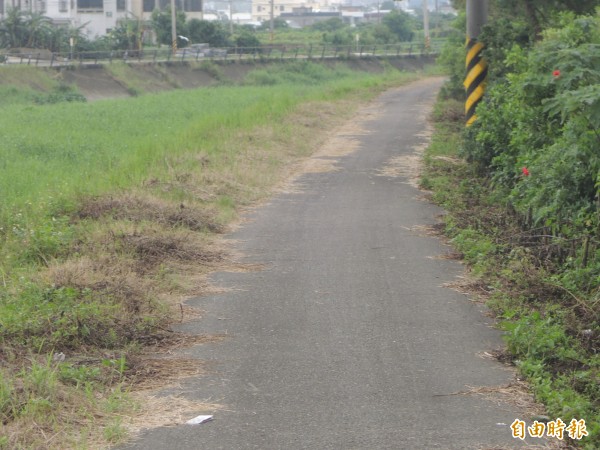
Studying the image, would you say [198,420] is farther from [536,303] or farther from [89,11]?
[89,11]

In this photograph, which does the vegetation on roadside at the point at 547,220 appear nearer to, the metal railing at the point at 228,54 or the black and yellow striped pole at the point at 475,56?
the black and yellow striped pole at the point at 475,56

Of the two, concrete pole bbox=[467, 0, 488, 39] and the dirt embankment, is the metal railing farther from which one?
concrete pole bbox=[467, 0, 488, 39]

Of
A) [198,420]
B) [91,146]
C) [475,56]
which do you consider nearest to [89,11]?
[91,146]

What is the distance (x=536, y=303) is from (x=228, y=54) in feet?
215

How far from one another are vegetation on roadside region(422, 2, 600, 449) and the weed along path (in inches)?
11.8

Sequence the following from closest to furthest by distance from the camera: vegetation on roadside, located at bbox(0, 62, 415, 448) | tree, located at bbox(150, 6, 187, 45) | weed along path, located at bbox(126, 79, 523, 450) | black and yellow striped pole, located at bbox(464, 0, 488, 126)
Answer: weed along path, located at bbox(126, 79, 523, 450) → vegetation on roadside, located at bbox(0, 62, 415, 448) → black and yellow striped pole, located at bbox(464, 0, 488, 126) → tree, located at bbox(150, 6, 187, 45)

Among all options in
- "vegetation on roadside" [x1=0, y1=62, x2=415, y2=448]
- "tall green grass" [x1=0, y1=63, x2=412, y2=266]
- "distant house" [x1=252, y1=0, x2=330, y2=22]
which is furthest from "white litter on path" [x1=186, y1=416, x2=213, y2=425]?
"distant house" [x1=252, y1=0, x2=330, y2=22]

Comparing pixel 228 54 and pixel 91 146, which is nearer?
pixel 91 146

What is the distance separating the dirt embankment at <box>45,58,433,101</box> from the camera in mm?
54812

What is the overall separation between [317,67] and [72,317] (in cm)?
6121

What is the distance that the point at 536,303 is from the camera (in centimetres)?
719

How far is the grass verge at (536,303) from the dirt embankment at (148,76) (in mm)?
44977

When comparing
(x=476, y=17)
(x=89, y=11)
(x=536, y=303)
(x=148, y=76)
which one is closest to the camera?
(x=536, y=303)

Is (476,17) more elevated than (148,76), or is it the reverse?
(476,17)
